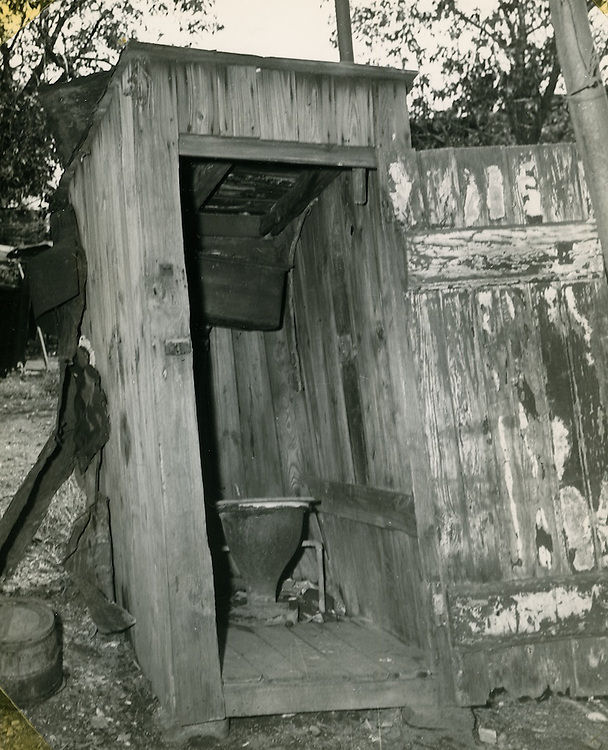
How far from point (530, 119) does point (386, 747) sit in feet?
32.8

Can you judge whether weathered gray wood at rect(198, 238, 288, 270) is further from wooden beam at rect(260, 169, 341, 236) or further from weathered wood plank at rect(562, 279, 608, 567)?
weathered wood plank at rect(562, 279, 608, 567)

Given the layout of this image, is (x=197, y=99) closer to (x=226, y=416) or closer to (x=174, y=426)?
(x=174, y=426)

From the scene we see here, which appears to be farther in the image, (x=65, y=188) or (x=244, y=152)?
(x=65, y=188)

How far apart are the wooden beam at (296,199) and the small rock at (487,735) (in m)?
3.33

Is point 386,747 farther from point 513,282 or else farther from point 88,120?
point 88,120

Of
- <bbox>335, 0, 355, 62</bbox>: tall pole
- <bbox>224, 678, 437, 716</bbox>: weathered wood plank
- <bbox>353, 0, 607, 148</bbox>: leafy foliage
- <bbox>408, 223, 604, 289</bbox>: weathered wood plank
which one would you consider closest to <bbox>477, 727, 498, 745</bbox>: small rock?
<bbox>224, 678, 437, 716</bbox>: weathered wood plank

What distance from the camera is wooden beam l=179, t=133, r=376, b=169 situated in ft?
11.7

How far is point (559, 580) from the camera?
3.57m

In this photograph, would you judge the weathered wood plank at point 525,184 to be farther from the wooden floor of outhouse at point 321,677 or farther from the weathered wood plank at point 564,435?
the wooden floor of outhouse at point 321,677

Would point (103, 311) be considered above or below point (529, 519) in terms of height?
above

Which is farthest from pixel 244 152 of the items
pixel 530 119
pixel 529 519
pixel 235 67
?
pixel 530 119

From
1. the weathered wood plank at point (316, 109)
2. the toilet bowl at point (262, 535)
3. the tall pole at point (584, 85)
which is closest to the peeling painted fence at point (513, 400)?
the weathered wood plank at point (316, 109)

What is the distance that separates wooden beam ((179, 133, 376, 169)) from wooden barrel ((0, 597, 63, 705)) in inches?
106

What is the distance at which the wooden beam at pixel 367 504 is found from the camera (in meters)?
3.92
